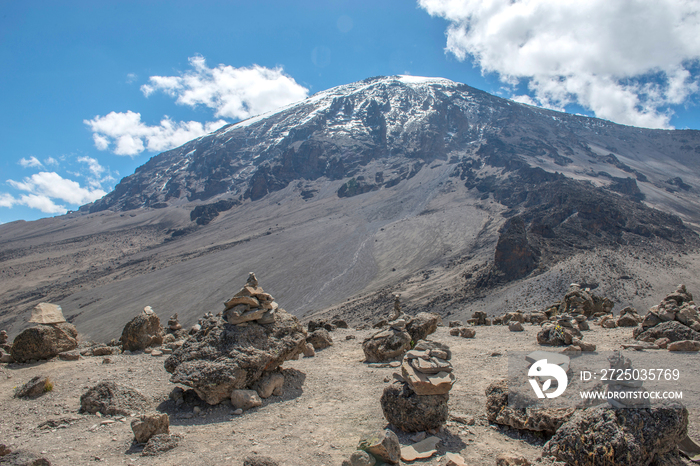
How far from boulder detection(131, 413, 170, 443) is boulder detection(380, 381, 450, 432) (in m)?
2.95

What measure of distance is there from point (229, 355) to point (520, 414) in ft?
14.9

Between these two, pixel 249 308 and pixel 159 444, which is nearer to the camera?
pixel 159 444

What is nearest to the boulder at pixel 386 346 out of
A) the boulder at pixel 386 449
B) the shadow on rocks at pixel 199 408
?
the shadow on rocks at pixel 199 408

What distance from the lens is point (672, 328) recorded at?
7.46 m

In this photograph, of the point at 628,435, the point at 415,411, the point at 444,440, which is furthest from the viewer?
the point at 415,411

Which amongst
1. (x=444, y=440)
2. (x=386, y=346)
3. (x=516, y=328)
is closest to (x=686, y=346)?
(x=516, y=328)

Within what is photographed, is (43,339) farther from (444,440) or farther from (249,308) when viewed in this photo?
(444,440)

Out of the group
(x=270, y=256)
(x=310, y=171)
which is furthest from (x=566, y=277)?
(x=310, y=171)

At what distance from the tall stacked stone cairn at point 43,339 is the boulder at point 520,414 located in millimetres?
9007

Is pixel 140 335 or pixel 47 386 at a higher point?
pixel 140 335

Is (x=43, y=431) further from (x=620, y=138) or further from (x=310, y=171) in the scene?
(x=620, y=138)

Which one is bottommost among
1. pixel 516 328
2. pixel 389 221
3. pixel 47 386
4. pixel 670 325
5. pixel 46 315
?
pixel 516 328

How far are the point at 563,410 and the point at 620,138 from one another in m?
173

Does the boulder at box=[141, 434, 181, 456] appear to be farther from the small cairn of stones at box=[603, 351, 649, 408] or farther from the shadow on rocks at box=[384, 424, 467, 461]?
the small cairn of stones at box=[603, 351, 649, 408]
